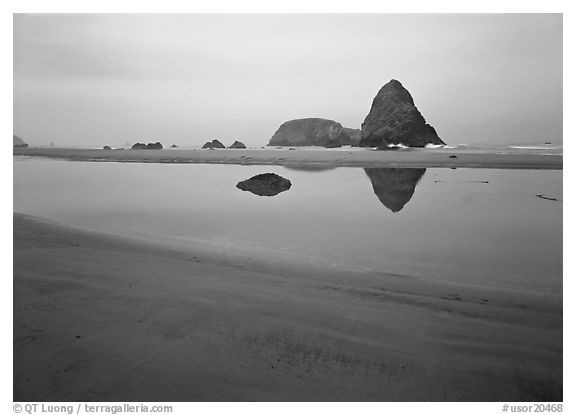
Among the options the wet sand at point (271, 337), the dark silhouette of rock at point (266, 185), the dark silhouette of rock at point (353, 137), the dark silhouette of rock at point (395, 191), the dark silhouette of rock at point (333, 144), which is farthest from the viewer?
the dark silhouette of rock at point (353, 137)

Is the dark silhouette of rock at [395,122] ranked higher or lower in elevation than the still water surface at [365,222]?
higher

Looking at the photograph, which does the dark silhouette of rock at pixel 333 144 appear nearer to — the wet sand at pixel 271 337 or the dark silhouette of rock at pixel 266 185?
the dark silhouette of rock at pixel 266 185

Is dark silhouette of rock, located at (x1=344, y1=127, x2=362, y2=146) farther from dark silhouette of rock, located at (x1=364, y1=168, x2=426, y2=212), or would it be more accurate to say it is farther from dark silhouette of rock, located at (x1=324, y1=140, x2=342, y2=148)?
dark silhouette of rock, located at (x1=364, y1=168, x2=426, y2=212)

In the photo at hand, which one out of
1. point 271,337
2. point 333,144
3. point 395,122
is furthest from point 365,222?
point 333,144

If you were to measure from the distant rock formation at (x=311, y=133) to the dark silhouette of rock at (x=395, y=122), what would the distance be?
2656 centimetres

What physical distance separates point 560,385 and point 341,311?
6.34 feet

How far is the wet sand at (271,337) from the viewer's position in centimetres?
256

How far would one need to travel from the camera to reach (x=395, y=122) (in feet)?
186

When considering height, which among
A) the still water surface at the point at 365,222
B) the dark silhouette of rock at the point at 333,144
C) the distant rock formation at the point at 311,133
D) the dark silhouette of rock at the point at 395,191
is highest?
the distant rock formation at the point at 311,133

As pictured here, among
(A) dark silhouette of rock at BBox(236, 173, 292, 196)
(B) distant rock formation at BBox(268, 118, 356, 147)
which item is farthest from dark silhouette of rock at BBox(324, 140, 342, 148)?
(A) dark silhouette of rock at BBox(236, 173, 292, 196)

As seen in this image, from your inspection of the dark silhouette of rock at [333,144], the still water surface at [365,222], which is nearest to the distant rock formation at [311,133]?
the dark silhouette of rock at [333,144]

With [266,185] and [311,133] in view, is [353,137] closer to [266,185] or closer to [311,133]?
[311,133]

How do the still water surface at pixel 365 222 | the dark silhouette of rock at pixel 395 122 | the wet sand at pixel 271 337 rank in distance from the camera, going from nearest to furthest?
the wet sand at pixel 271 337
the still water surface at pixel 365 222
the dark silhouette of rock at pixel 395 122
